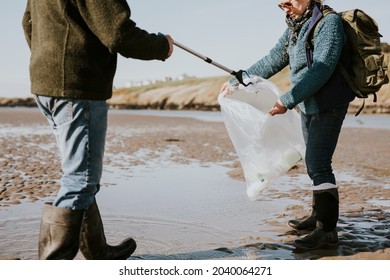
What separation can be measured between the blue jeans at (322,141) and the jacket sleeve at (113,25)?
4.60 ft

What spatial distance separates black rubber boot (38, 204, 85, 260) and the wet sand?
0.54 m

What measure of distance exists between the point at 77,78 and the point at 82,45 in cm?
17

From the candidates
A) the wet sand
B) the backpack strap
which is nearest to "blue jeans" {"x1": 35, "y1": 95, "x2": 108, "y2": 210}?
the wet sand

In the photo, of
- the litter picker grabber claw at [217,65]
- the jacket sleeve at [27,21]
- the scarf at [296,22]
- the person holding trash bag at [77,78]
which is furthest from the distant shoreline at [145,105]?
the person holding trash bag at [77,78]

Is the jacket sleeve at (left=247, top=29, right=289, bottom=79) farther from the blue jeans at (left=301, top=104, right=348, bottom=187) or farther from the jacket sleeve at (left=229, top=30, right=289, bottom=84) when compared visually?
the blue jeans at (left=301, top=104, right=348, bottom=187)

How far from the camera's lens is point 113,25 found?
8.42 feet

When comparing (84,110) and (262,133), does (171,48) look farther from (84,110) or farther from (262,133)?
(262,133)

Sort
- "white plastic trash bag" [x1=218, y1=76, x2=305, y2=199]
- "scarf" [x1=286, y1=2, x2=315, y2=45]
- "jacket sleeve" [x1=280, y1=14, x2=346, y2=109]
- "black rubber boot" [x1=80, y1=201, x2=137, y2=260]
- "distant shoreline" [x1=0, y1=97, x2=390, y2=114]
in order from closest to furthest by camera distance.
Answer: "black rubber boot" [x1=80, y1=201, x2=137, y2=260] < "jacket sleeve" [x1=280, y1=14, x2=346, y2=109] < "scarf" [x1=286, y1=2, x2=315, y2=45] < "white plastic trash bag" [x1=218, y1=76, x2=305, y2=199] < "distant shoreline" [x1=0, y1=97, x2=390, y2=114]

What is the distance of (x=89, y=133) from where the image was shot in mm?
2701

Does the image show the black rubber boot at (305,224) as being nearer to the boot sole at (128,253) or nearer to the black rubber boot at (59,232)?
the boot sole at (128,253)

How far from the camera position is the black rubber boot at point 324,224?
3490 mm

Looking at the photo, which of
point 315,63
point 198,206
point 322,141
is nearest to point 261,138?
point 322,141

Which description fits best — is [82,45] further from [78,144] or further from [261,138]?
[261,138]

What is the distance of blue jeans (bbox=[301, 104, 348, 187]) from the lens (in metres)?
3.43
